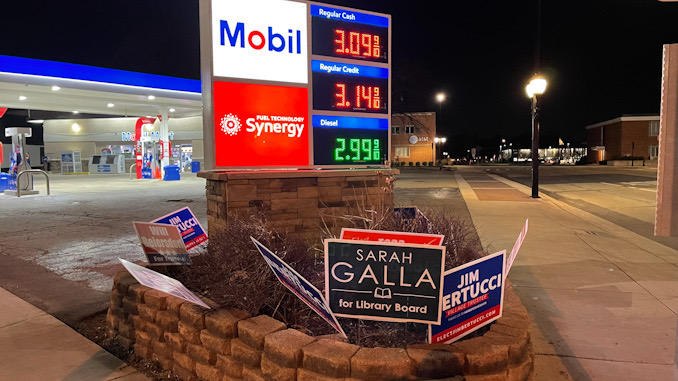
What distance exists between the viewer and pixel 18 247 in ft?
27.6

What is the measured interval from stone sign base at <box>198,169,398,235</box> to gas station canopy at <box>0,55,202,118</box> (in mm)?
16500

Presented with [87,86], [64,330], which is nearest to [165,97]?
[87,86]

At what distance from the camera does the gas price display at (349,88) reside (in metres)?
6.80

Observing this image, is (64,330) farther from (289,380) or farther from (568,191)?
(568,191)

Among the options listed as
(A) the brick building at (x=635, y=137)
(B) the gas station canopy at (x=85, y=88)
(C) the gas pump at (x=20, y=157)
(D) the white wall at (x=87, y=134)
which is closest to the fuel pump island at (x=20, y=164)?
(C) the gas pump at (x=20, y=157)

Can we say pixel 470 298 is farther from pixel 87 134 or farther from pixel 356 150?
pixel 87 134

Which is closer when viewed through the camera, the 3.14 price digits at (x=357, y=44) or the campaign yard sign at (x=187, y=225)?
the campaign yard sign at (x=187, y=225)

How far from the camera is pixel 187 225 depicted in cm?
497

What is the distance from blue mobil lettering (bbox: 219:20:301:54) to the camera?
20.3 feet

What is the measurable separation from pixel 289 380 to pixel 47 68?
20836 mm

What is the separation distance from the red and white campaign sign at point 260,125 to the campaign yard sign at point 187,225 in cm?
137

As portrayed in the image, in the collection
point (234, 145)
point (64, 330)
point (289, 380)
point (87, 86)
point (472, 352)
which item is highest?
point (87, 86)

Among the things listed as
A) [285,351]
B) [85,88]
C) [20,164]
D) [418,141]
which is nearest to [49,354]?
[285,351]

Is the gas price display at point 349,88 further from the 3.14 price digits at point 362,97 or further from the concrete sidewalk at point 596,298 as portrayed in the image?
the concrete sidewalk at point 596,298
